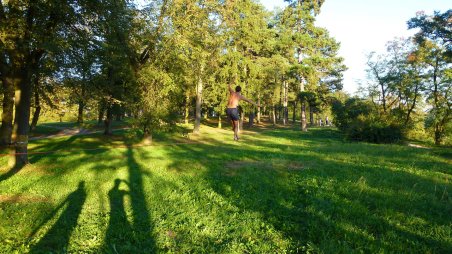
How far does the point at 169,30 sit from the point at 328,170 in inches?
528

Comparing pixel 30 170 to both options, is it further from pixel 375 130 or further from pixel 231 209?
pixel 375 130

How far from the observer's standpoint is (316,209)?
21.0 feet

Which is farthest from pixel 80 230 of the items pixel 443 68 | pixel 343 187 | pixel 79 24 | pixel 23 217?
pixel 443 68

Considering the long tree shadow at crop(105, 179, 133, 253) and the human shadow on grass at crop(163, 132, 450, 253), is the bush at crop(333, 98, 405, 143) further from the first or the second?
the long tree shadow at crop(105, 179, 133, 253)

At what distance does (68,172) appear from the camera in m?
11.1

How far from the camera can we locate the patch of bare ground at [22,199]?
324 inches

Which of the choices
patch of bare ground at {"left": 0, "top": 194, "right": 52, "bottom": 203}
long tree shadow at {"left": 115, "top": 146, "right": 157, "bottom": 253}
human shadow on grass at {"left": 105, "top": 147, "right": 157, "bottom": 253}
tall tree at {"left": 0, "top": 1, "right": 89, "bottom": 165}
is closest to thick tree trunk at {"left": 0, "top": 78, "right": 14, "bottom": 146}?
tall tree at {"left": 0, "top": 1, "right": 89, "bottom": 165}

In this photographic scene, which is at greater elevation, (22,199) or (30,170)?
(30,170)

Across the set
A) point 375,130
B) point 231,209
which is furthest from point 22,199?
point 375,130

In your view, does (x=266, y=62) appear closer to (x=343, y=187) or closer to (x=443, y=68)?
(x=443, y=68)

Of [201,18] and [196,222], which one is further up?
[201,18]

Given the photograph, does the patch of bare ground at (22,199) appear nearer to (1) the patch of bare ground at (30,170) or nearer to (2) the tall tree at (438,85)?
(1) the patch of bare ground at (30,170)

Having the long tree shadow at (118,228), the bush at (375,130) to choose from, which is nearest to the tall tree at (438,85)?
the bush at (375,130)

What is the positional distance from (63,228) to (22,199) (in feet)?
9.65
